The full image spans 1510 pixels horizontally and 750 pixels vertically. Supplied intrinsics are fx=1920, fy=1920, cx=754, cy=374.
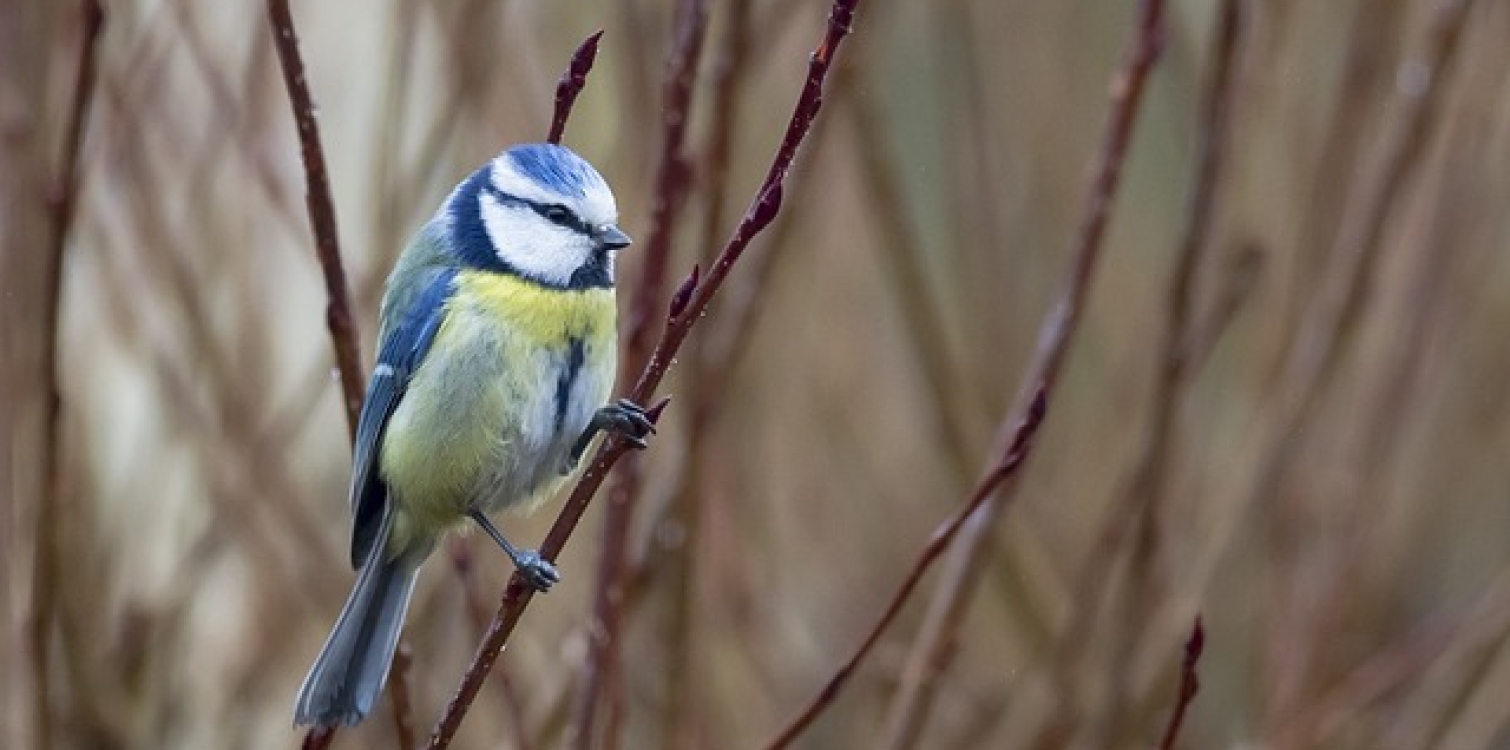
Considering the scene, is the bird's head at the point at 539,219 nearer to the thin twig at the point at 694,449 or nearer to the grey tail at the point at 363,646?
the thin twig at the point at 694,449

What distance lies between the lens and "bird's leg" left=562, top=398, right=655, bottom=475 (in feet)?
4.23

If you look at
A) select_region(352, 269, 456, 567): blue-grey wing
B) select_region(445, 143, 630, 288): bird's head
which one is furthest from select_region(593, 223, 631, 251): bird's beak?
select_region(352, 269, 456, 567): blue-grey wing

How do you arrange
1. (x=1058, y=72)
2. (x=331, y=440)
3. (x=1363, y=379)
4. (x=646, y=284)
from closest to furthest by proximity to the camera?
1. (x=646, y=284)
2. (x=1363, y=379)
3. (x=1058, y=72)
4. (x=331, y=440)

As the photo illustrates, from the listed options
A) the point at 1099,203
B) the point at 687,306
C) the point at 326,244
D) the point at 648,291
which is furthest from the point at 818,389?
the point at 687,306

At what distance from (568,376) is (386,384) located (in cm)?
19

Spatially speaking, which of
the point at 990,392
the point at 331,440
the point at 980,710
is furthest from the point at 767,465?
the point at 331,440

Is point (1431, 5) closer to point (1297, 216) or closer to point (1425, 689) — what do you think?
point (1297, 216)

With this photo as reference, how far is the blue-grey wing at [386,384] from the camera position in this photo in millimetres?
1675

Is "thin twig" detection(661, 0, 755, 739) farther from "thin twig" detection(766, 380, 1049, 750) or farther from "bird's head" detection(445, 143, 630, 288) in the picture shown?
"thin twig" detection(766, 380, 1049, 750)

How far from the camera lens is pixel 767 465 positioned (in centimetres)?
319

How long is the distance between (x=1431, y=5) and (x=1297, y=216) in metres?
0.38

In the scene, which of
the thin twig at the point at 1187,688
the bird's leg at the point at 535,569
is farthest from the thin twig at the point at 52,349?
the thin twig at the point at 1187,688

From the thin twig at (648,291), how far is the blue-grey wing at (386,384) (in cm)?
26

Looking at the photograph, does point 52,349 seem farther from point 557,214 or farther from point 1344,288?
point 1344,288
